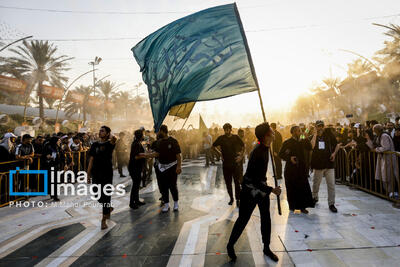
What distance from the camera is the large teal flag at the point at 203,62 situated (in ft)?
15.4

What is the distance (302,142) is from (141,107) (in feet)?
307

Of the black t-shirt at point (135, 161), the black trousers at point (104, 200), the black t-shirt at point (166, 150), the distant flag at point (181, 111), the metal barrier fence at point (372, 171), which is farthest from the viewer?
the black t-shirt at point (135, 161)

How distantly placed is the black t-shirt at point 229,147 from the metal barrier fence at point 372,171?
11.5 feet

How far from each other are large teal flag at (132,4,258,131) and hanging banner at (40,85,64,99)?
1271 inches

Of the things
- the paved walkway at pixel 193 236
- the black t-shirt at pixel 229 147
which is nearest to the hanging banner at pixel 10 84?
the paved walkway at pixel 193 236

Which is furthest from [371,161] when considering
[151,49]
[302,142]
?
[151,49]

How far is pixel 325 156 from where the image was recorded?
588cm

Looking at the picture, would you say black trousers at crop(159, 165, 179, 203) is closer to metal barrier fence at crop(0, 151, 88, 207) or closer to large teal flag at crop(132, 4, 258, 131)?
large teal flag at crop(132, 4, 258, 131)

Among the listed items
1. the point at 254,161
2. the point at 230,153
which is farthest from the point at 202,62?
the point at 230,153

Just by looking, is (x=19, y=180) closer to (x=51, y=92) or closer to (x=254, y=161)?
(x=254, y=161)

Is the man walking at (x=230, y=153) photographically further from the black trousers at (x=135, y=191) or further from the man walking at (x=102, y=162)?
the man walking at (x=102, y=162)

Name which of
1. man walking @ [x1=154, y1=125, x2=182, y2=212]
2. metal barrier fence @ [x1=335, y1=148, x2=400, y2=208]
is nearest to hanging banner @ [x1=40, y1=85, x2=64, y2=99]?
man walking @ [x1=154, y1=125, x2=182, y2=212]

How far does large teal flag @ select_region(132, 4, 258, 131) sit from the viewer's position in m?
4.68

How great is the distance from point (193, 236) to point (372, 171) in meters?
5.62
